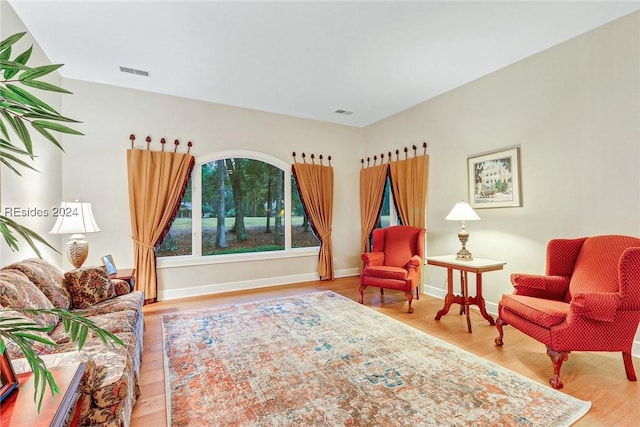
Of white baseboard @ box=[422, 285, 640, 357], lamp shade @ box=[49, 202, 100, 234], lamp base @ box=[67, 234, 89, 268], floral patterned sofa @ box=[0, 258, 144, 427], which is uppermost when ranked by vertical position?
lamp shade @ box=[49, 202, 100, 234]

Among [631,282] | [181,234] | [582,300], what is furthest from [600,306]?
[181,234]

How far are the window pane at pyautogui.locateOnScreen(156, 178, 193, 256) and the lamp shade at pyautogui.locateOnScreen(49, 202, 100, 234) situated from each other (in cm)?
126

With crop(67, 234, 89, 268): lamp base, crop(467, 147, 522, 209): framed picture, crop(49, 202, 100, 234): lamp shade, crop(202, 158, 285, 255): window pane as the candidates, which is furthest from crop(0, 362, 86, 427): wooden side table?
crop(467, 147, 522, 209): framed picture

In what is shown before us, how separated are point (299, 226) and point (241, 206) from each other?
110cm

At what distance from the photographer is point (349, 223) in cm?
590

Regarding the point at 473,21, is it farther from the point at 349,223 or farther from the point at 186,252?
the point at 186,252

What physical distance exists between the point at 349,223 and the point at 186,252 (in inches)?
115

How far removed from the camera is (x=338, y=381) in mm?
2234

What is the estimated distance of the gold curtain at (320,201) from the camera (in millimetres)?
5352

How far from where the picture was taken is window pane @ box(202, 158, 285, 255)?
4766 millimetres

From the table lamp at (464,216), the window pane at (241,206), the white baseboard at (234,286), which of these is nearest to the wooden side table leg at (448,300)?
the table lamp at (464,216)

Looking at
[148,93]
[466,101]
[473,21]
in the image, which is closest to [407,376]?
[473,21]

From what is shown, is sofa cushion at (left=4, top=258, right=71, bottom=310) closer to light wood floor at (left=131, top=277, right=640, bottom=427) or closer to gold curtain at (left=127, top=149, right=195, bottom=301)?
light wood floor at (left=131, top=277, right=640, bottom=427)

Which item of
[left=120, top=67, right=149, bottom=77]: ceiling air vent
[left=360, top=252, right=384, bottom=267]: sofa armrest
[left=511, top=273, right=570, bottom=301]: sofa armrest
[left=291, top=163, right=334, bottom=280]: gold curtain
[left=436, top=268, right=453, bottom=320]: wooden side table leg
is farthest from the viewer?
[left=291, top=163, right=334, bottom=280]: gold curtain
